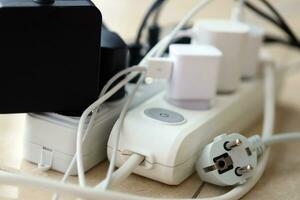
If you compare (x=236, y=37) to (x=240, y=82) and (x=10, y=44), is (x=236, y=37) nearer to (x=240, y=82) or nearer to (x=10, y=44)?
(x=240, y=82)

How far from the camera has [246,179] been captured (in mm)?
513

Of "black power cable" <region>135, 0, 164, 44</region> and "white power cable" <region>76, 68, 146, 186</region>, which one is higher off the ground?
"black power cable" <region>135, 0, 164, 44</region>

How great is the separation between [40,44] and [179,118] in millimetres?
156

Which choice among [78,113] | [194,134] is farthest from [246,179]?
[78,113]

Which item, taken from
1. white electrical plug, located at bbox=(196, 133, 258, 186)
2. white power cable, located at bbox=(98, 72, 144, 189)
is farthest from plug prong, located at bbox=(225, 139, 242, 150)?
white power cable, located at bbox=(98, 72, 144, 189)

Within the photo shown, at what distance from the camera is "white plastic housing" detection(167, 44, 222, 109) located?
1.81ft

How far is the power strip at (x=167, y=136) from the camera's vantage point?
49 cm

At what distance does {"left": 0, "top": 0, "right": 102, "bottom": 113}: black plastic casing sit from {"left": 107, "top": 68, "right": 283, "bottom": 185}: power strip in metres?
0.06

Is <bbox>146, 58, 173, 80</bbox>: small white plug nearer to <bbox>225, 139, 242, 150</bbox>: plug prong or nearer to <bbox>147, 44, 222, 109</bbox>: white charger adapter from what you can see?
<bbox>147, 44, 222, 109</bbox>: white charger adapter

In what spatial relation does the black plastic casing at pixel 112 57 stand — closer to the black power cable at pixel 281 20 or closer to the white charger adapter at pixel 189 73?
the white charger adapter at pixel 189 73

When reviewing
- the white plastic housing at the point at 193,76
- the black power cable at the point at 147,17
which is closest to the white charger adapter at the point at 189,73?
the white plastic housing at the point at 193,76

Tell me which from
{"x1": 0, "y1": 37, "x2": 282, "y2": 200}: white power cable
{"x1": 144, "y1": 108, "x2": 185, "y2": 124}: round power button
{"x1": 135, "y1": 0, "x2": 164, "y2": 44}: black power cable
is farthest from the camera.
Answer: {"x1": 135, "y1": 0, "x2": 164, "y2": 44}: black power cable

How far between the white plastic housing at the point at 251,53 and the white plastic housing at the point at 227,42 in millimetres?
45

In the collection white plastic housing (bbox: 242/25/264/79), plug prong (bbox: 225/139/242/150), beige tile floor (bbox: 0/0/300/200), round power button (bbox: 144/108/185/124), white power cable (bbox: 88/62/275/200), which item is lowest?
beige tile floor (bbox: 0/0/300/200)
